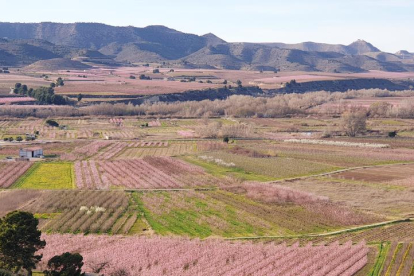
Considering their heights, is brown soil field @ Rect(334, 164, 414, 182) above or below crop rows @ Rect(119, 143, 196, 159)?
above

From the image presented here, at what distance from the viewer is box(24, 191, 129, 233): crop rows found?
3866 centimetres

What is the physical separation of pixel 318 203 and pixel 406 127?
177ft

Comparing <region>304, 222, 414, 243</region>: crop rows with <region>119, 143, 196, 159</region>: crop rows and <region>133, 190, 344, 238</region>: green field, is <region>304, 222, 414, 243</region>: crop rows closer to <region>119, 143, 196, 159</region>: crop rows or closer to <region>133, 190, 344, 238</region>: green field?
<region>133, 190, 344, 238</region>: green field

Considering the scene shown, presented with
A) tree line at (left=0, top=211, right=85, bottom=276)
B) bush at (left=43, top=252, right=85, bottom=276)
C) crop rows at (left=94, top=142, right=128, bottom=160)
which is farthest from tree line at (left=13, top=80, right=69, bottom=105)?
bush at (left=43, top=252, right=85, bottom=276)

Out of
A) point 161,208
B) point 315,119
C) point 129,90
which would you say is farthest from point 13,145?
point 129,90

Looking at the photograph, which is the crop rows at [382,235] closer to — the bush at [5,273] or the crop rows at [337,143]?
the bush at [5,273]

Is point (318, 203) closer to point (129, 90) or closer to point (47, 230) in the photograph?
point (47, 230)

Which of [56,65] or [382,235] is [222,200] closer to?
[382,235]

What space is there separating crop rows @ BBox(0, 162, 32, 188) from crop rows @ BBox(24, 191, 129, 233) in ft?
21.3

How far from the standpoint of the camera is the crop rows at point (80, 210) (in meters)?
38.7

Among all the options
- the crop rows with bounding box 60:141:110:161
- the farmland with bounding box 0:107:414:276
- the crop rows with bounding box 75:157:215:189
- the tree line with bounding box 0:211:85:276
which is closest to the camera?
the tree line with bounding box 0:211:85:276

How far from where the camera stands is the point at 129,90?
13800 cm

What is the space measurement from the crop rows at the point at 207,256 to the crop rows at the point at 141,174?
1586cm

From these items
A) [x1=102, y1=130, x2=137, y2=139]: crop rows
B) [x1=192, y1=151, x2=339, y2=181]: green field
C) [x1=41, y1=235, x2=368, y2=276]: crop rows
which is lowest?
[x1=102, y1=130, x2=137, y2=139]: crop rows
